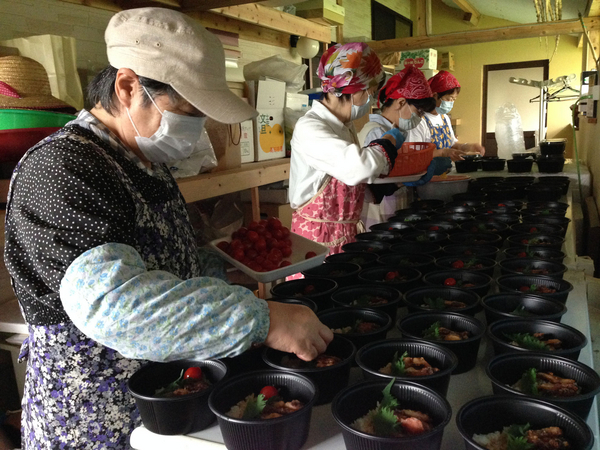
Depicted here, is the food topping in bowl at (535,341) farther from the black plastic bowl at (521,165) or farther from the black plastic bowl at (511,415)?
the black plastic bowl at (521,165)

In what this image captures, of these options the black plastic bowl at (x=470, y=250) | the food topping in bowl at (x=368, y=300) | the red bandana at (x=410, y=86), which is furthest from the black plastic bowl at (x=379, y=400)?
the red bandana at (x=410, y=86)

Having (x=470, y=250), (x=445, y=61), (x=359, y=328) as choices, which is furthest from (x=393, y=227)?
(x=445, y=61)

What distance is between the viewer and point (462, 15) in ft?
32.5

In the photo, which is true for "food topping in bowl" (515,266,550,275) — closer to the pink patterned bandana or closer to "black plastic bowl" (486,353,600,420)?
"black plastic bowl" (486,353,600,420)

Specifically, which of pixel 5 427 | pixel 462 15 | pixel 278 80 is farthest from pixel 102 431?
pixel 462 15

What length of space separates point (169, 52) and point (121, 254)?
416 mm

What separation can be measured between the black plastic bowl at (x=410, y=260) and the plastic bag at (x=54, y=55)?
59.2 inches

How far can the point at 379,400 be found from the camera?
0.98m

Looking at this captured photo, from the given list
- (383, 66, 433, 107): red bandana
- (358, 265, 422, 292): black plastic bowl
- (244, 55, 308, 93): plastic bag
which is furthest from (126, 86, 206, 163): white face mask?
(244, 55, 308, 93): plastic bag

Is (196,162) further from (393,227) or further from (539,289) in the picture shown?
(539,289)

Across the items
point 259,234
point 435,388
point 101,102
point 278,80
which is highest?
point 278,80

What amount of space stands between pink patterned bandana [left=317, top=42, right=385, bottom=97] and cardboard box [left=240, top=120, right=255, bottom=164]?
1047 mm

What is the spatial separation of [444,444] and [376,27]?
8.30 meters

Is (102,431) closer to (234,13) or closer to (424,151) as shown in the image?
(424,151)
